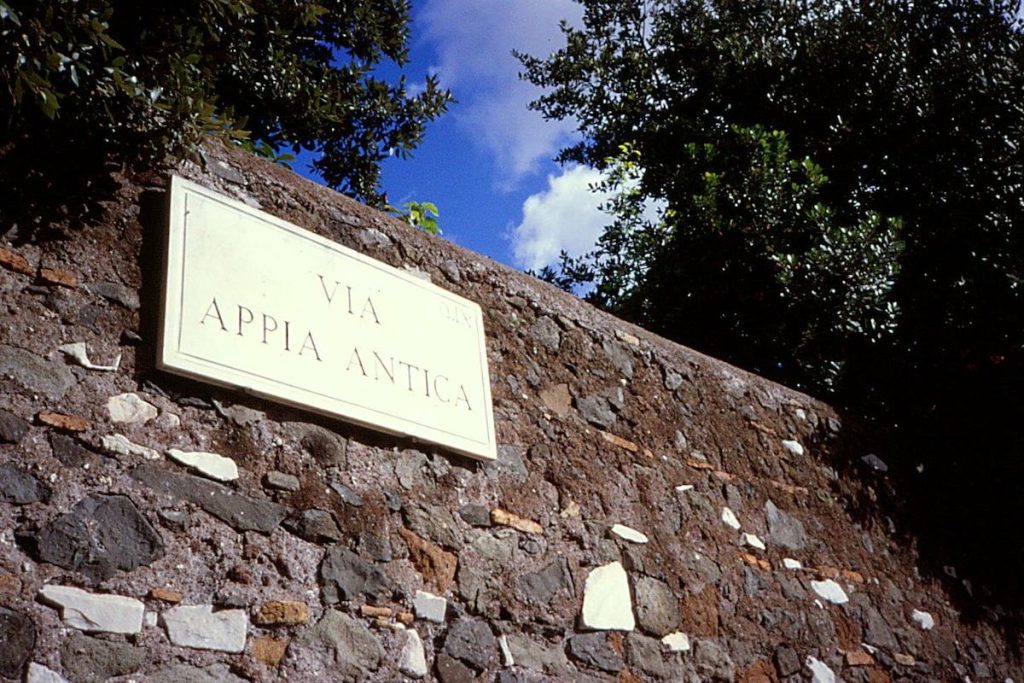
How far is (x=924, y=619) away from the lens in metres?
4.04

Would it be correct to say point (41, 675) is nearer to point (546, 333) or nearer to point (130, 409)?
point (130, 409)

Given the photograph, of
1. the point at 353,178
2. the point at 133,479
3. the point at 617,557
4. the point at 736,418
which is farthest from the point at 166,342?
the point at 353,178

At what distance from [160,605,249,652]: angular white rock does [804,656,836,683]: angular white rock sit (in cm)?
235

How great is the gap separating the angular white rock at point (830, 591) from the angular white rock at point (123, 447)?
276cm

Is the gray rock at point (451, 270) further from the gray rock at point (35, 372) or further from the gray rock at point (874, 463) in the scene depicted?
the gray rock at point (874, 463)

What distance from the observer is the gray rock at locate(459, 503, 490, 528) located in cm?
274

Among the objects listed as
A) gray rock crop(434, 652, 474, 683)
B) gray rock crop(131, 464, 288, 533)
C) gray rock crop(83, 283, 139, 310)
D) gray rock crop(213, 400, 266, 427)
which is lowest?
gray rock crop(434, 652, 474, 683)

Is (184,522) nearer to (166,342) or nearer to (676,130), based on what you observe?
(166,342)

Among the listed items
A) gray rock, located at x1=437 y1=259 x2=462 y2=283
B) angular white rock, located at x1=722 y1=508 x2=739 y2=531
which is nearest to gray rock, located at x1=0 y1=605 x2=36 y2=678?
gray rock, located at x1=437 y1=259 x2=462 y2=283

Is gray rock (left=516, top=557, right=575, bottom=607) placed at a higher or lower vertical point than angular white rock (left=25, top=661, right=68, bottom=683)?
higher

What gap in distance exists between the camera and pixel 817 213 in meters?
Result: 5.49

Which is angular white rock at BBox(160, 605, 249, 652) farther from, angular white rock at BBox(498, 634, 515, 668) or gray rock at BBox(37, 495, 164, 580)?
angular white rock at BBox(498, 634, 515, 668)

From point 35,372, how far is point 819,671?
3004 millimetres

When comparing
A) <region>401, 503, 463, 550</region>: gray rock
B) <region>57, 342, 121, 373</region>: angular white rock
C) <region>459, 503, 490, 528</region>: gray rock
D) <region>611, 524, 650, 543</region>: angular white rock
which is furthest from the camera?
<region>611, 524, 650, 543</region>: angular white rock
